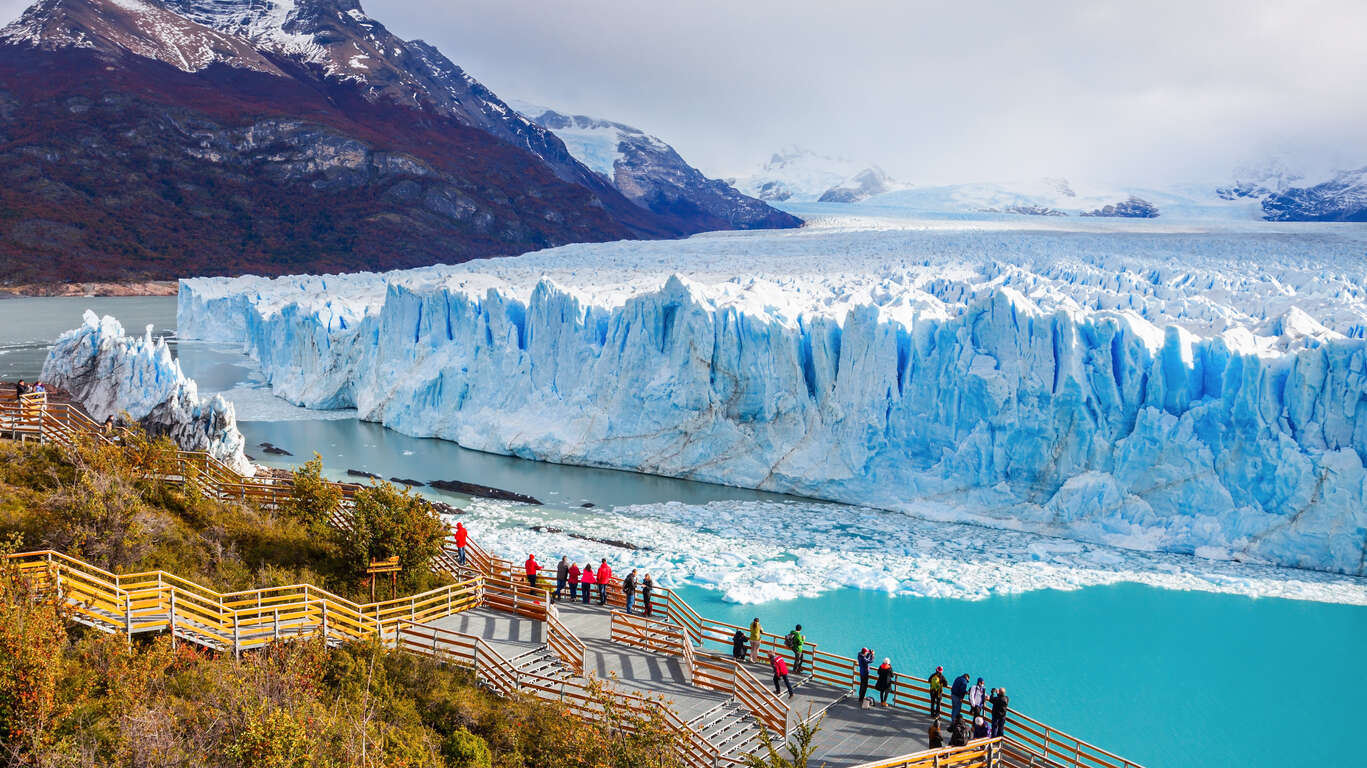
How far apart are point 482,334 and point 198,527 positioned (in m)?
15.0

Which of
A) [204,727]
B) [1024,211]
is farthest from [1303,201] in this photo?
[204,727]

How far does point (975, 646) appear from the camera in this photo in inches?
506

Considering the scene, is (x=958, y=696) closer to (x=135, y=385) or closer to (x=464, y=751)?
(x=464, y=751)

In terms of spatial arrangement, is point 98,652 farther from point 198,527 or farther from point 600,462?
point 600,462

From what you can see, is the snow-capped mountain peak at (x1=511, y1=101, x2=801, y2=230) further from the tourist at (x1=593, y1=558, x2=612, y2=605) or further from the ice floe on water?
the tourist at (x1=593, y1=558, x2=612, y2=605)

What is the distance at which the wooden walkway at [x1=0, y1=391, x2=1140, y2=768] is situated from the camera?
7.62 metres

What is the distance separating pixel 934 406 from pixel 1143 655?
794 centimetres

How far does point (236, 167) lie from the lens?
78062 mm

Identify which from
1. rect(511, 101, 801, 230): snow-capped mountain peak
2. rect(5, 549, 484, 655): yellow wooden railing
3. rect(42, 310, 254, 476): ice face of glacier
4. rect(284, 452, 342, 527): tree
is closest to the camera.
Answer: rect(5, 549, 484, 655): yellow wooden railing

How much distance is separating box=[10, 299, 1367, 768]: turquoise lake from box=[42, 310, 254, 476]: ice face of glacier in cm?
927

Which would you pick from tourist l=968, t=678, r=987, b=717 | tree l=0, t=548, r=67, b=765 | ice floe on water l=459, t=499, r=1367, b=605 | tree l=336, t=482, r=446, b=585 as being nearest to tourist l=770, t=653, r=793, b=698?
tourist l=968, t=678, r=987, b=717

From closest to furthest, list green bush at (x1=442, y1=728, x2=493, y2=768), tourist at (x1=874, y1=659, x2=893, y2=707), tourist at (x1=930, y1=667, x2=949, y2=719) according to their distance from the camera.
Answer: green bush at (x1=442, y1=728, x2=493, y2=768), tourist at (x1=930, y1=667, x2=949, y2=719), tourist at (x1=874, y1=659, x2=893, y2=707)

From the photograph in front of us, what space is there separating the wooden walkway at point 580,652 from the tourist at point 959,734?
11.7 inches

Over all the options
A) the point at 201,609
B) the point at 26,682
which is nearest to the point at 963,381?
the point at 201,609
